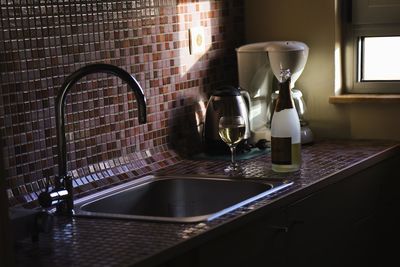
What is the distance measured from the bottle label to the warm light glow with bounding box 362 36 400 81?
76cm

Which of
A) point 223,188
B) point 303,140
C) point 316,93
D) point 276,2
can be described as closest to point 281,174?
point 223,188

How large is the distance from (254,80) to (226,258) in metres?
1.16

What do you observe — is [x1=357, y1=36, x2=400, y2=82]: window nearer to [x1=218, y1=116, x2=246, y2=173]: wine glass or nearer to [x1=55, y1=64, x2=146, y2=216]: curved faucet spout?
[x1=218, y1=116, x2=246, y2=173]: wine glass

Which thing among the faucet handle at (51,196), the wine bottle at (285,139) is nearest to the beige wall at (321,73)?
the wine bottle at (285,139)

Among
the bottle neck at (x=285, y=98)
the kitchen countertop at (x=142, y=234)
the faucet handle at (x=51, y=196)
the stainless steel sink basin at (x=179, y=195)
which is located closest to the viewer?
the kitchen countertop at (x=142, y=234)

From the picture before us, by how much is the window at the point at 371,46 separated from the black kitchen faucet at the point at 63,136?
4.18ft

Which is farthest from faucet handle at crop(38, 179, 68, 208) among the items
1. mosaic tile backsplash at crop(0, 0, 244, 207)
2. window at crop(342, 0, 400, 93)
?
window at crop(342, 0, 400, 93)

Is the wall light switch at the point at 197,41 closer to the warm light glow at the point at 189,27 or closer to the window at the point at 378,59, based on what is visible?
the warm light glow at the point at 189,27

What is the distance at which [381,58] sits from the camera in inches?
126

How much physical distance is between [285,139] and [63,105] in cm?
79

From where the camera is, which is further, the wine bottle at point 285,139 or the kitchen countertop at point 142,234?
Result: the wine bottle at point 285,139

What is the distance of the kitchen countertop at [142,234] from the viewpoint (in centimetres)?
183

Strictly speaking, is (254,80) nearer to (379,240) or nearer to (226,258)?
(379,240)

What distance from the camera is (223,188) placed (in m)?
2.63
